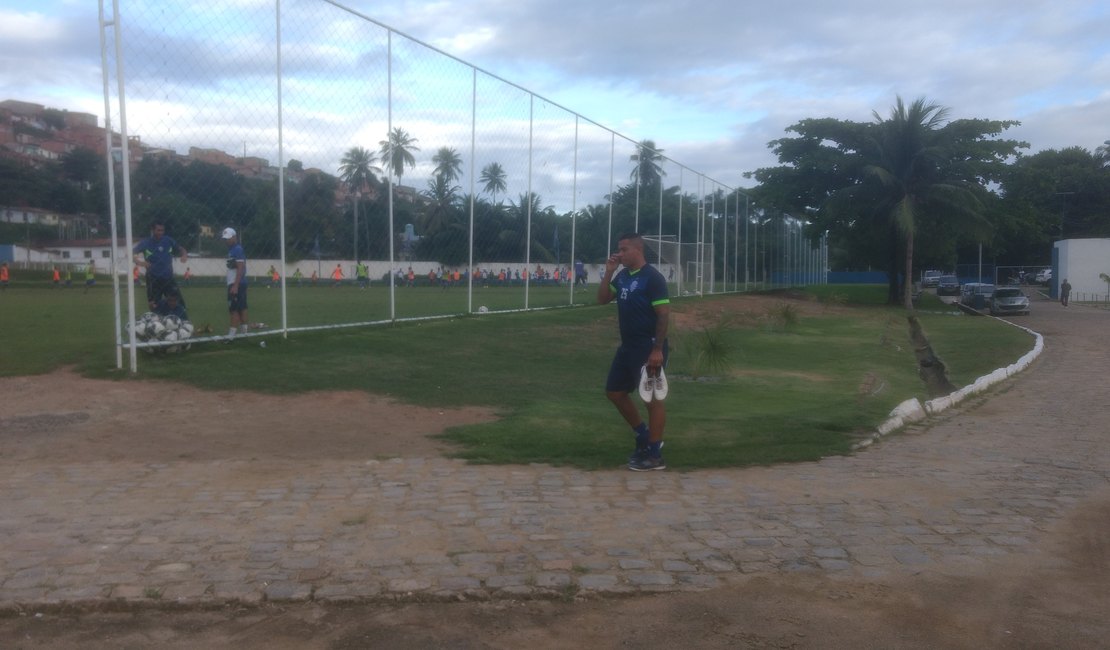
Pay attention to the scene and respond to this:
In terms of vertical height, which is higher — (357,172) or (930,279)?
(357,172)

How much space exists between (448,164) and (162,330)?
A: 7986mm

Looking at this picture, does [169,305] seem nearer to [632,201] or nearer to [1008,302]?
[632,201]

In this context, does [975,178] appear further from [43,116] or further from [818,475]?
[43,116]

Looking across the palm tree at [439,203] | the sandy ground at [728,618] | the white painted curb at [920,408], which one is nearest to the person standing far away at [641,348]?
the white painted curb at [920,408]

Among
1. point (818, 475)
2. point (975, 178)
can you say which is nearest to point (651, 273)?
point (818, 475)

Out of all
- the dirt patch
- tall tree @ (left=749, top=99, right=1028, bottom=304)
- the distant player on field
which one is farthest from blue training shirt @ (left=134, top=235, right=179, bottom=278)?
tall tree @ (left=749, top=99, right=1028, bottom=304)

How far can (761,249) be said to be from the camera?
164 ft

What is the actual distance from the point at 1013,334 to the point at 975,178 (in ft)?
57.5

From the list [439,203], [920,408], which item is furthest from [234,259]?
[920,408]

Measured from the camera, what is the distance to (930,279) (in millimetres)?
79125

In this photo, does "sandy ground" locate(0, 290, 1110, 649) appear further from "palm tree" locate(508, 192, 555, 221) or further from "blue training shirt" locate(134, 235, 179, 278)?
"palm tree" locate(508, 192, 555, 221)

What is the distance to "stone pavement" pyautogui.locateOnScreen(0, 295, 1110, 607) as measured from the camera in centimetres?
452

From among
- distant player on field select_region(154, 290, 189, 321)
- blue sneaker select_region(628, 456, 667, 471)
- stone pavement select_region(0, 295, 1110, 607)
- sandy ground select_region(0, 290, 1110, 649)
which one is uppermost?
distant player on field select_region(154, 290, 189, 321)

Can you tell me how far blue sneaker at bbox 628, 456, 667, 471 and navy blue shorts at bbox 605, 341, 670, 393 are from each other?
55 centimetres
